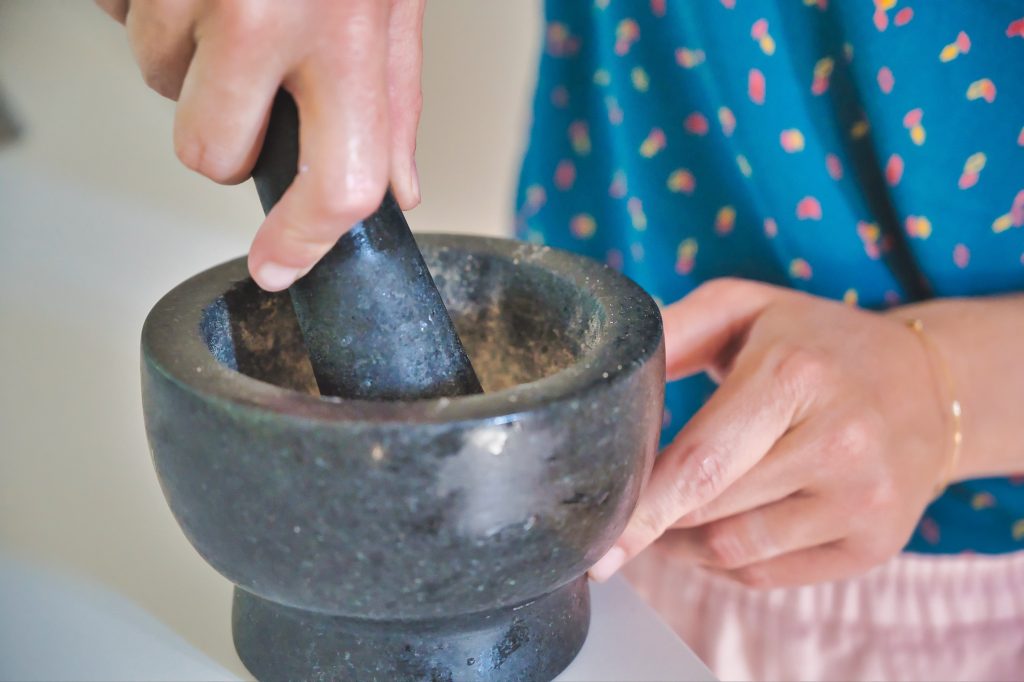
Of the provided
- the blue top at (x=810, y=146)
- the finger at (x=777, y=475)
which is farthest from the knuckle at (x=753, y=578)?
the blue top at (x=810, y=146)

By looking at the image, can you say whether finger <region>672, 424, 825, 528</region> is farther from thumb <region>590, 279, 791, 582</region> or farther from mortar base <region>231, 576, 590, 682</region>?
mortar base <region>231, 576, 590, 682</region>

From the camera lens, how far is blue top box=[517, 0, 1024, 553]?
94cm

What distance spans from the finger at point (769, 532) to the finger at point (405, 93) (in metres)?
0.42

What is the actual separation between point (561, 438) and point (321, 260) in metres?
0.20

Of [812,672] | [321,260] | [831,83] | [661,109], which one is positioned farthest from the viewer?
[661,109]

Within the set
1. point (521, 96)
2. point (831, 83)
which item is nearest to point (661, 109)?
point (831, 83)

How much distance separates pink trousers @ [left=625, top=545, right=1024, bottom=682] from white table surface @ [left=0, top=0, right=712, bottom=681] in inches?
8.6

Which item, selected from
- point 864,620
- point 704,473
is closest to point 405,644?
point 704,473

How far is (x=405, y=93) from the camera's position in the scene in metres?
0.70

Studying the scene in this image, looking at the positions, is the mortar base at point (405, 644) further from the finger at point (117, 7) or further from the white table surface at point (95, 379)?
the finger at point (117, 7)

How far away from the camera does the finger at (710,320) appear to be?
919 mm

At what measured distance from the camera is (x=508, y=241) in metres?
0.78

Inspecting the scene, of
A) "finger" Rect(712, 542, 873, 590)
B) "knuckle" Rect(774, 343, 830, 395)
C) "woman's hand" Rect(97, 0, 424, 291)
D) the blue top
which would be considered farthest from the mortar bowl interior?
the blue top

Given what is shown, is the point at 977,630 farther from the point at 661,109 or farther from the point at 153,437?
the point at 153,437
